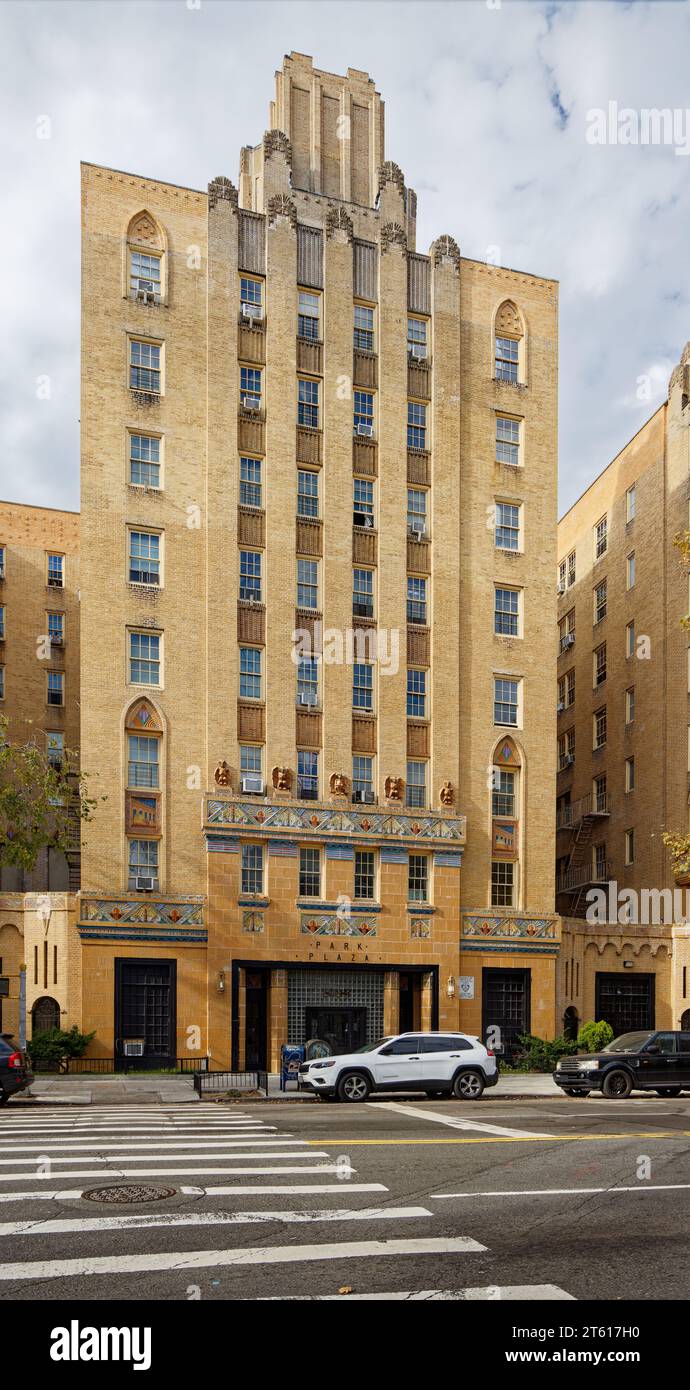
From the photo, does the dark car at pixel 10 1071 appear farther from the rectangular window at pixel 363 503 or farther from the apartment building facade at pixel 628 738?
the apartment building facade at pixel 628 738

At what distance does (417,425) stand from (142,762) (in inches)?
650

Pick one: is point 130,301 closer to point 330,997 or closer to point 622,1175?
point 330,997

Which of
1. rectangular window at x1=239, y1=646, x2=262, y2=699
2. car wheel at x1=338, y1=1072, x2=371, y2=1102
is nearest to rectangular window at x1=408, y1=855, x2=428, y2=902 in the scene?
rectangular window at x1=239, y1=646, x2=262, y2=699

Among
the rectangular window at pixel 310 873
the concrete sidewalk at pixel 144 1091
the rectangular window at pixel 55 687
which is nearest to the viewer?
the concrete sidewalk at pixel 144 1091

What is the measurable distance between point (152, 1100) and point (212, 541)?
19.8 meters

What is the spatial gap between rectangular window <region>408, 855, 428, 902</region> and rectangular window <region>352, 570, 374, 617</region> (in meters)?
8.82

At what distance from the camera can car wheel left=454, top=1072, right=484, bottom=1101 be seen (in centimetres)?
2895

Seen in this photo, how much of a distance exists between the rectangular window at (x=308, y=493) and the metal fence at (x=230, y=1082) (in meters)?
20.7

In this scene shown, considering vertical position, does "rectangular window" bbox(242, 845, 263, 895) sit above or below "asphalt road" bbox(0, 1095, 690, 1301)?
above

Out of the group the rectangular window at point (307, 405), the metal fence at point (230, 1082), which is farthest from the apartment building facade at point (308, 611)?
the metal fence at point (230, 1082)

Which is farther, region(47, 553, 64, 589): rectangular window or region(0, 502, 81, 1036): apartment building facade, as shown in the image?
region(47, 553, 64, 589): rectangular window

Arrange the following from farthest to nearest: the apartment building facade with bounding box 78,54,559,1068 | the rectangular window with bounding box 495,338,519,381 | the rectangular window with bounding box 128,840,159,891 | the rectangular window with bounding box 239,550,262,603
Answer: the rectangular window with bounding box 495,338,519,381 < the rectangular window with bounding box 239,550,262,603 < the apartment building facade with bounding box 78,54,559,1068 < the rectangular window with bounding box 128,840,159,891

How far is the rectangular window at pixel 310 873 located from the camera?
43.2 metres

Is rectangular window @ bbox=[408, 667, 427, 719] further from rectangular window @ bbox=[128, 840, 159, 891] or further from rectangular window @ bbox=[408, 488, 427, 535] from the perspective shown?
rectangular window @ bbox=[128, 840, 159, 891]
